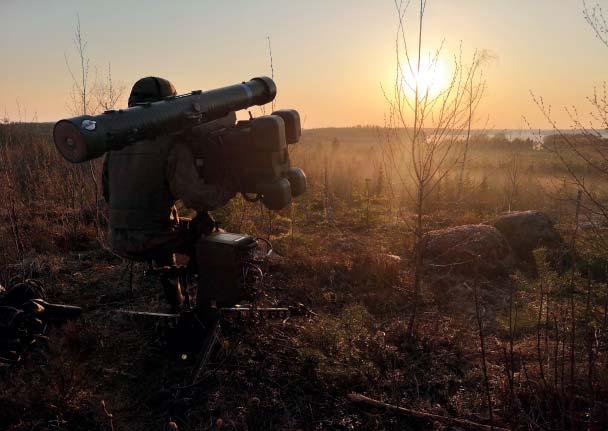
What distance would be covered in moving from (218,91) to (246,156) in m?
0.52

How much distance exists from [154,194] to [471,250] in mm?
4485

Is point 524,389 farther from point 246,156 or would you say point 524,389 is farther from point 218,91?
point 218,91

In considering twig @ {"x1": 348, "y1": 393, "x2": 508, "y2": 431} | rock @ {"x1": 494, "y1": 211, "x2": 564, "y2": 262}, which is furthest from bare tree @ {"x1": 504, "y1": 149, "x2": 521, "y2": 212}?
twig @ {"x1": 348, "y1": 393, "x2": 508, "y2": 431}

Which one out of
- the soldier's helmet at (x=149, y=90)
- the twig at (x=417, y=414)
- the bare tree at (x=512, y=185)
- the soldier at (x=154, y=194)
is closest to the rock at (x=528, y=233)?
the bare tree at (x=512, y=185)

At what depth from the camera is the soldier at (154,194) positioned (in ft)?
10.3

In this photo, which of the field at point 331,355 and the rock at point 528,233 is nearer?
the field at point 331,355

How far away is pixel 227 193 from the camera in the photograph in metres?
3.22

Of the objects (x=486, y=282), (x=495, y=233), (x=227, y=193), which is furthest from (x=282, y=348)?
(x=495, y=233)

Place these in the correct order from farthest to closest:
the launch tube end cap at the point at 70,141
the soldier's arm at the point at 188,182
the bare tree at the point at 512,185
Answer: the bare tree at the point at 512,185, the soldier's arm at the point at 188,182, the launch tube end cap at the point at 70,141

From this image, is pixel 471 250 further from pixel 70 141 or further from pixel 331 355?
pixel 70 141

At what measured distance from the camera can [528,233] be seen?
696cm

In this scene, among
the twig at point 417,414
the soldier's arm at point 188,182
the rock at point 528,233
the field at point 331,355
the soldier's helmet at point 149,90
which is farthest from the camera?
the rock at point 528,233

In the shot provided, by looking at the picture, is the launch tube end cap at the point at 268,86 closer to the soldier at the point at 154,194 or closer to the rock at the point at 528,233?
the soldier at the point at 154,194

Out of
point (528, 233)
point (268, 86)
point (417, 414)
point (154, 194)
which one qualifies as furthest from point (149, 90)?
point (528, 233)
